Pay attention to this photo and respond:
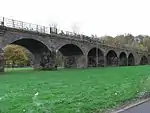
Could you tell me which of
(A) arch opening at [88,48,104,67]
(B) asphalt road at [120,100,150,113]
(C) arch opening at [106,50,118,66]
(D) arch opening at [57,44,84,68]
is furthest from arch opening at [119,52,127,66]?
(B) asphalt road at [120,100,150,113]

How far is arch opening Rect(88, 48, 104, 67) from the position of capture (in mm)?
71869

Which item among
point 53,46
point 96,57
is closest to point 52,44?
point 53,46

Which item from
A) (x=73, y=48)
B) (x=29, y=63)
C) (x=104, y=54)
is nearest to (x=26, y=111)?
(x=73, y=48)

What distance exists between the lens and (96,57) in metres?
72.5

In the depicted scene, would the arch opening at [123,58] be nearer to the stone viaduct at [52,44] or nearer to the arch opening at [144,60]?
the stone viaduct at [52,44]

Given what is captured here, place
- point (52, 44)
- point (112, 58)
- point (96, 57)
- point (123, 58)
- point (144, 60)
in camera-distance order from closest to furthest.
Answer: point (52, 44), point (96, 57), point (112, 58), point (123, 58), point (144, 60)

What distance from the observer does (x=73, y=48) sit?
60906 mm

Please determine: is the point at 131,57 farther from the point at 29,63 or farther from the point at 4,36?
the point at 4,36

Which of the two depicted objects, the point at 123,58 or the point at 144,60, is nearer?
the point at 123,58

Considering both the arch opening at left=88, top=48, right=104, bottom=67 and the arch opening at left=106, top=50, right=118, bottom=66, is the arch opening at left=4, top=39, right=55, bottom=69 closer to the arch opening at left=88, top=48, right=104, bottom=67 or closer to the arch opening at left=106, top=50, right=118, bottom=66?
the arch opening at left=88, top=48, right=104, bottom=67

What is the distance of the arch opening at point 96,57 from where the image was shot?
7187 cm

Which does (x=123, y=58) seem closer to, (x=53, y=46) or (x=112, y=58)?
(x=112, y=58)

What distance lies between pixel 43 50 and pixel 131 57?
2282 inches

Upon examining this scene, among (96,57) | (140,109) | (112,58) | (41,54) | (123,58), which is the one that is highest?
(123,58)
